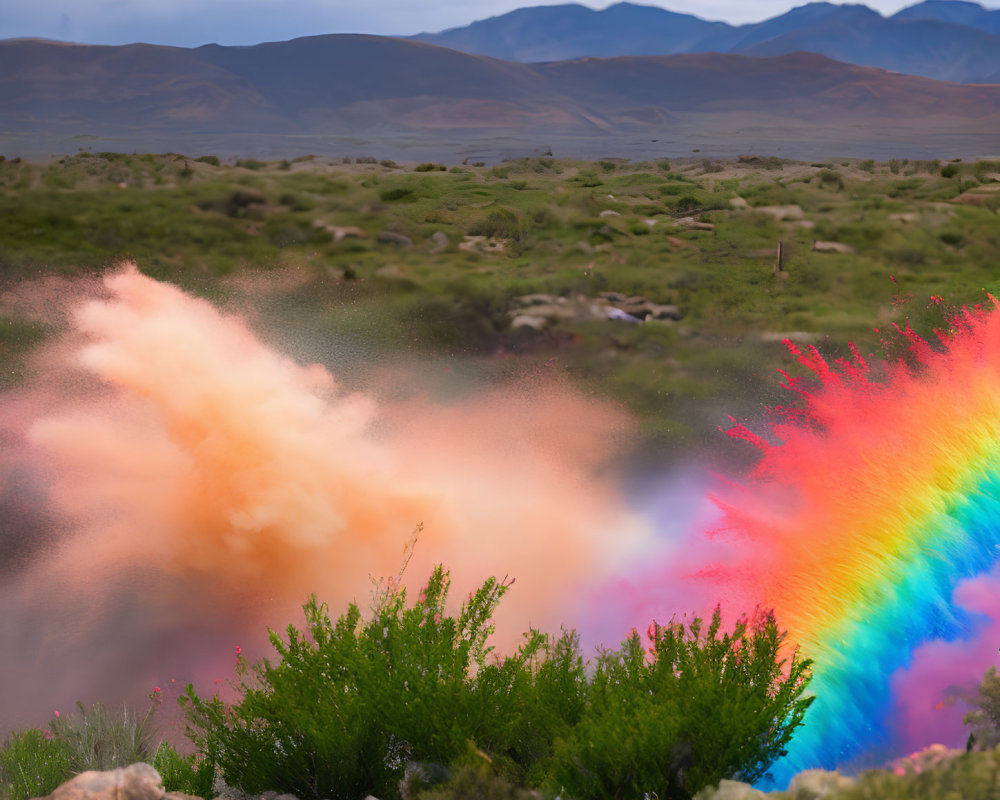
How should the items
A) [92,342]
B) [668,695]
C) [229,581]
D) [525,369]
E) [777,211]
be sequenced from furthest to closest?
[777,211], [92,342], [525,369], [229,581], [668,695]

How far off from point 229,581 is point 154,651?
3.81m

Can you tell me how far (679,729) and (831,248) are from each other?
57754mm

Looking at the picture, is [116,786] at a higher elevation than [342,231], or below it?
below

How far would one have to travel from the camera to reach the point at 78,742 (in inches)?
728

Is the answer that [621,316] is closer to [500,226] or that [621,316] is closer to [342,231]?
[500,226]

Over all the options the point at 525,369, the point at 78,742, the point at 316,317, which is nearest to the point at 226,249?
the point at 316,317

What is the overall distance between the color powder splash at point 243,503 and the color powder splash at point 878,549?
525 cm

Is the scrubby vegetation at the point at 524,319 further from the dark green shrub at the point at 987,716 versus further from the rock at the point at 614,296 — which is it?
the rock at the point at 614,296

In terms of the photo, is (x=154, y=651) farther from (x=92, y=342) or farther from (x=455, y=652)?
(x=92, y=342)

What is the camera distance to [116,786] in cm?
1365

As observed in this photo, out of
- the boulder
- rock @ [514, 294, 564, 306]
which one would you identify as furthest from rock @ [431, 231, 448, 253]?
the boulder

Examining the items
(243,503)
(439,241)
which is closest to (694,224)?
(439,241)

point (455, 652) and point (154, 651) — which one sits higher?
point (455, 652)

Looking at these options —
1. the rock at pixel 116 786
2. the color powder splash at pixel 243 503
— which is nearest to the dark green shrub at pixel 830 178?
the color powder splash at pixel 243 503
